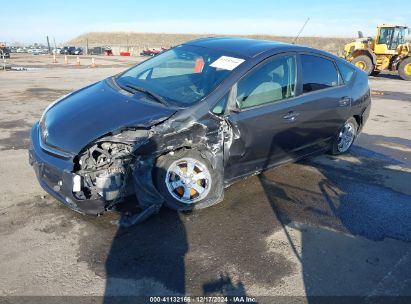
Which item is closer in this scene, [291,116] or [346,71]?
[291,116]

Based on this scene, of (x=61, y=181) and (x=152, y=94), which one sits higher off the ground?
(x=152, y=94)

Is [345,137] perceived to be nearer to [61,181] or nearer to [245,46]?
[245,46]

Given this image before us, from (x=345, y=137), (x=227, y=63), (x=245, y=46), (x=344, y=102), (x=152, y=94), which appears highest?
(x=245, y=46)

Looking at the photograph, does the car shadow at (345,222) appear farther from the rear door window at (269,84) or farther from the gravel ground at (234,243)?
the rear door window at (269,84)

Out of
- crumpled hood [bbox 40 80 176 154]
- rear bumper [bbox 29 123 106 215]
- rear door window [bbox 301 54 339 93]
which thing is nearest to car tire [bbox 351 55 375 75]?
rear door window [bbox 301 54 339 93]

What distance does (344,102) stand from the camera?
523 centimetres

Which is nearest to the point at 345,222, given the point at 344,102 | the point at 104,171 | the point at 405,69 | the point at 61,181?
the point at 344,102

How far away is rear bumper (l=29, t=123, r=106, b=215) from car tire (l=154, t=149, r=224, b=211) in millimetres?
603

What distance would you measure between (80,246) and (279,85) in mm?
2671

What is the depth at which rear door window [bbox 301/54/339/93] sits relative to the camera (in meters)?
4.59

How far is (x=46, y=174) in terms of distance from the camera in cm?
339

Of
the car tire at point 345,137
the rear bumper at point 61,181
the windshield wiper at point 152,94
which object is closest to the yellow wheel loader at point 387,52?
the car tire at point 345,137

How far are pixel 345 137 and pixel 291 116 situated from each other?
1753 mm

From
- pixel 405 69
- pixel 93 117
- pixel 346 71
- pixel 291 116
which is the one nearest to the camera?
pixel 93 117
